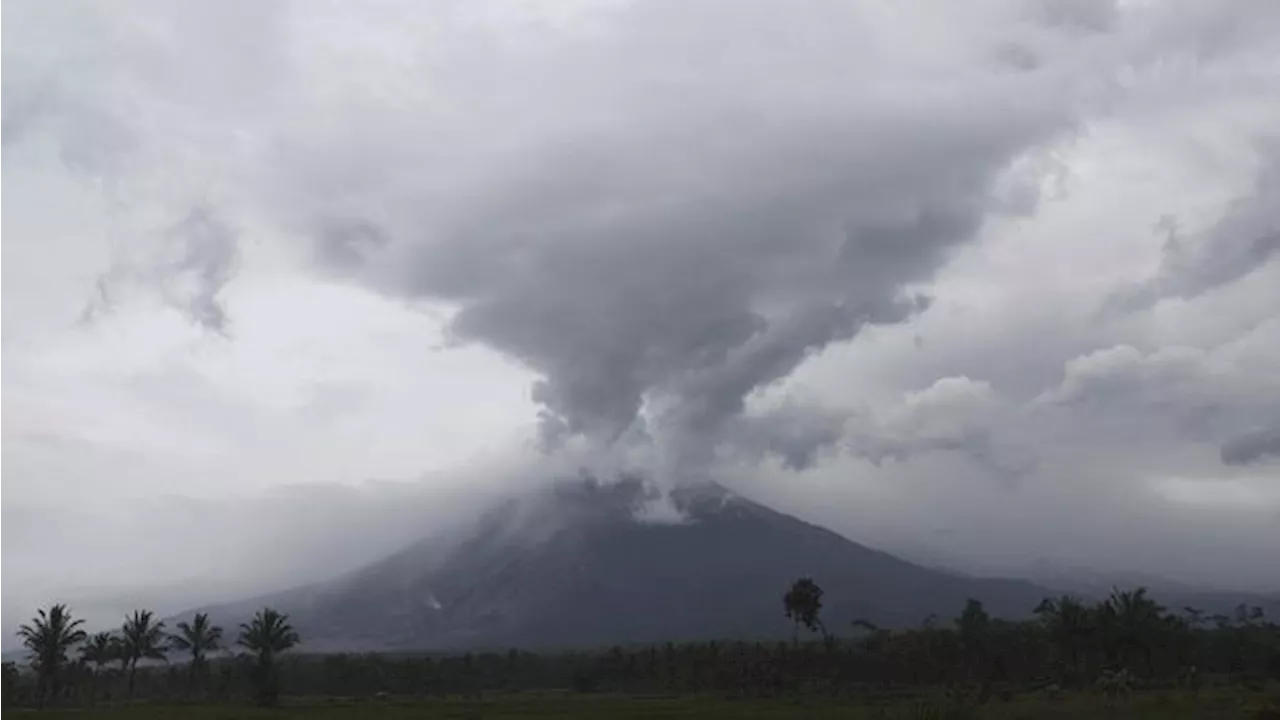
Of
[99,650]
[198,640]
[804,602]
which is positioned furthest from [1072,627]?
[99,650]

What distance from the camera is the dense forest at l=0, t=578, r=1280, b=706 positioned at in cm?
10081

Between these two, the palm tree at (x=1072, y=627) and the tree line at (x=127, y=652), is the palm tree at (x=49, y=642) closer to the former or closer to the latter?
the tree line at (x=127, y=652)

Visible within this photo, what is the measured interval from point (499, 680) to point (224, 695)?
33.2 meters

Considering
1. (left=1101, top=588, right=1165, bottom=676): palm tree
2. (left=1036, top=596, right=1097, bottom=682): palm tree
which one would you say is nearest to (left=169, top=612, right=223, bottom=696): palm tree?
(left=1036, top=596, right=1097, bottom=682): palm tree

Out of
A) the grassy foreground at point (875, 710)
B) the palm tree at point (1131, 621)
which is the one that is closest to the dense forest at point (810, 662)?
the palm tree at point (1131, 621)

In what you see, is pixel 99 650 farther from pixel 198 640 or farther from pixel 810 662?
pixel 810 662

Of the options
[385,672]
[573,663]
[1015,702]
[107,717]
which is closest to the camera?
[1015,702]

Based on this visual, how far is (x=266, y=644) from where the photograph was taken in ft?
354

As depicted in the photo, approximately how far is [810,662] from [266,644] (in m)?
49.3

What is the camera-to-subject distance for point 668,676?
12788 centimetres

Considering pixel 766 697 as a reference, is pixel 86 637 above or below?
above

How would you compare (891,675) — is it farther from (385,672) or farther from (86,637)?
(86,637)

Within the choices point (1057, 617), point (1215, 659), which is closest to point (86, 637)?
point (1057, 617)

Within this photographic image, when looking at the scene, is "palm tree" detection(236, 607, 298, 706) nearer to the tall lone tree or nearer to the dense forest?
the dense forest
